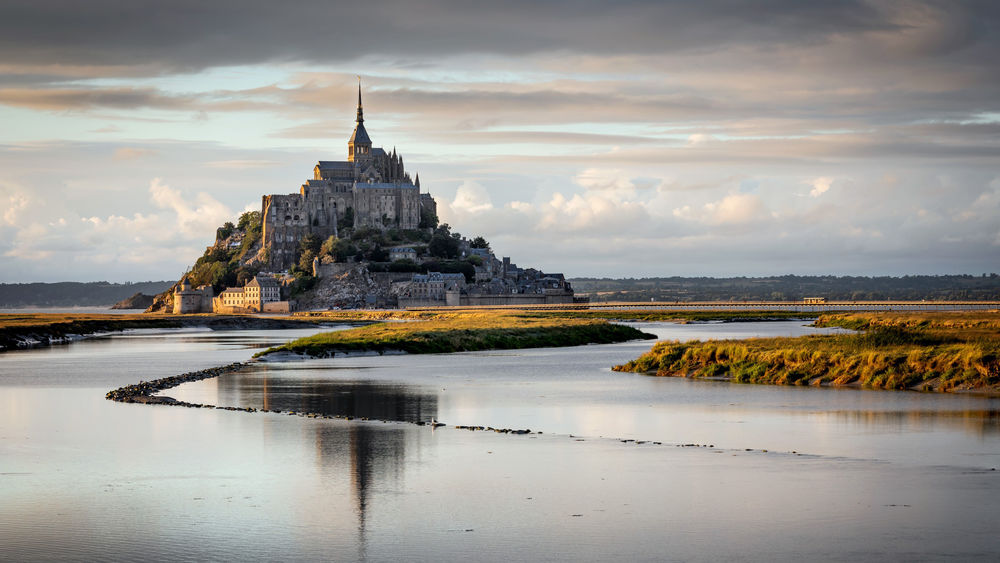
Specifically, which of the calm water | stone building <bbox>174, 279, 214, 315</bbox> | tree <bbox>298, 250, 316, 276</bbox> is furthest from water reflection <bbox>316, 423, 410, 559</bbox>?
stone building <bbox>174, 279, 214, 315</bbox>

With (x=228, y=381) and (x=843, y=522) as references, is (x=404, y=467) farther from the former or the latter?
(x=228, y=381)

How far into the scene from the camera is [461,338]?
203 feet

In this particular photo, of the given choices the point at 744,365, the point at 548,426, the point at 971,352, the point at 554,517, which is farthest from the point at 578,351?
the point at 554,517

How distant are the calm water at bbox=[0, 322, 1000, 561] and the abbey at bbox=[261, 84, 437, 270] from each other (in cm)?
14184

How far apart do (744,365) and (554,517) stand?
75.8 ft

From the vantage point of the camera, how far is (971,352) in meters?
31.5

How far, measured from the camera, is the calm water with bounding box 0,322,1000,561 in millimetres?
13078

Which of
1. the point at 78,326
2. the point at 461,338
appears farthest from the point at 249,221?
the point at 461,338

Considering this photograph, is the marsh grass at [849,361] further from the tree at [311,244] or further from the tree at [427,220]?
the tree at [427,220]

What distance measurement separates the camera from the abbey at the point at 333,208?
172375 mm

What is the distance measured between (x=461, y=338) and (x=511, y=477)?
4435 centimetres

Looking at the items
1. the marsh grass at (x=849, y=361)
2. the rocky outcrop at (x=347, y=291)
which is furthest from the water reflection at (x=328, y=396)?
the rocky outcrop at (x=347, y=291)

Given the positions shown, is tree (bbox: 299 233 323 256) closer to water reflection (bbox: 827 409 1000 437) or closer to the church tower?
the church tower

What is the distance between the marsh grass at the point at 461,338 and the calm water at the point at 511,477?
2206 cm
